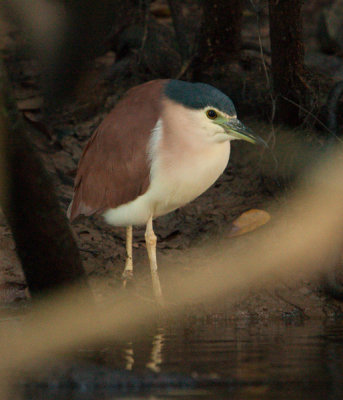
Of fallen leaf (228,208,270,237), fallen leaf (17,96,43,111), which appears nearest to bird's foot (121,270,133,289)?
fallen leaf (228,208,270,237)

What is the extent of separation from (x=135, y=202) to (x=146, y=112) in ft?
2.05

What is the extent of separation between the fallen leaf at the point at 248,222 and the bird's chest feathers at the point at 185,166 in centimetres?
108

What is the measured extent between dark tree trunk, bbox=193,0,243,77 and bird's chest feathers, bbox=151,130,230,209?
8.56ft

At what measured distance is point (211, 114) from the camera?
220 inches

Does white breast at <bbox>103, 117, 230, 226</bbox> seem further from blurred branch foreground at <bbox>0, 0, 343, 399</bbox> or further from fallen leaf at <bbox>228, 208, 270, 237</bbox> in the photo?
fallen leaf at <bbox>228, 208, 270, 237</bbox>

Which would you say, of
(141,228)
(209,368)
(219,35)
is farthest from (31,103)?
(209,368)

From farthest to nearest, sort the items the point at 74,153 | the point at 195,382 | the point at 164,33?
the point at 164,33 < the point at 74,153 < the point at 195,382

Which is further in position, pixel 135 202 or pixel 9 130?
pixel 135 202

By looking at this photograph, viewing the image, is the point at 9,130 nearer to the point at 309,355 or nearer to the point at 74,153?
the point at 309,355

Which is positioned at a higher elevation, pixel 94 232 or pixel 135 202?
pixel 135 202

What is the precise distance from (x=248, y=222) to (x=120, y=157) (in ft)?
4.34

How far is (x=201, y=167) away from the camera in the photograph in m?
5.63

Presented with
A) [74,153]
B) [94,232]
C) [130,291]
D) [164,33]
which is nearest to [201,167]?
[130,291]

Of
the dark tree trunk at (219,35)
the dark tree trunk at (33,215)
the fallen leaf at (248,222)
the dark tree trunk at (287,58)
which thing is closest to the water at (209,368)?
the dark tree trunk at (33,215)
